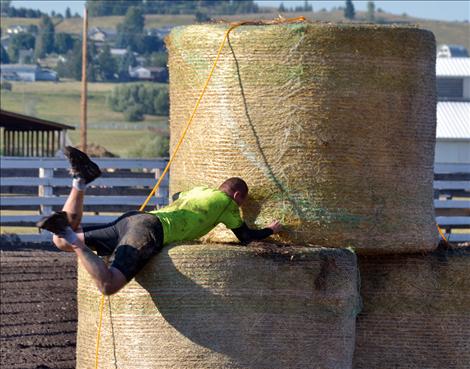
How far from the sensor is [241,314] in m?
7.81

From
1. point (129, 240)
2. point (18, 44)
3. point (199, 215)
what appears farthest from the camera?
point (18, 44)

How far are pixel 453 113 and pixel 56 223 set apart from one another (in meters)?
43.9

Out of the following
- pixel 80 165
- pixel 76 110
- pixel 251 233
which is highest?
pixel 80 165

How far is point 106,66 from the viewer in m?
116

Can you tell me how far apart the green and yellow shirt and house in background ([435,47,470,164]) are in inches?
1369

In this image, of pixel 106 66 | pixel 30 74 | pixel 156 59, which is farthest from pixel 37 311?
pixel 156 59

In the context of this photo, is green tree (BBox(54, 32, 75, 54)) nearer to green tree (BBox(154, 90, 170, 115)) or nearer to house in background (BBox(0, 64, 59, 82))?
house in background (BBox(0, 64, 59, 82))

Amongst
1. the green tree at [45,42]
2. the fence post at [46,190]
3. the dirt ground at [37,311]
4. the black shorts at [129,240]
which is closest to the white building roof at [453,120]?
Result: the fence post at [46,190]

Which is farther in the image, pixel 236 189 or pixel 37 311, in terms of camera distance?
pixel 37 311

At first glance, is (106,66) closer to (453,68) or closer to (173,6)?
(173,6)

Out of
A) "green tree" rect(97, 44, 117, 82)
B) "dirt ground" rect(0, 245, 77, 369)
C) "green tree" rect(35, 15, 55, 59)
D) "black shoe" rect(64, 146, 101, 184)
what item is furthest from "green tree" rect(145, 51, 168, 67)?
"black shoe" rect(64, 146, 101, 184)

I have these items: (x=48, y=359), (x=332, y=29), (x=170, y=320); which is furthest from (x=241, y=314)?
(x=48, y=359)

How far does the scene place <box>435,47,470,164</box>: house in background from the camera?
46.7 metres

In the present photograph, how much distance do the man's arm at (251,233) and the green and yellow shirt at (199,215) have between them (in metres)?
0.04
